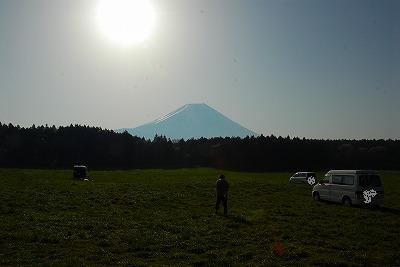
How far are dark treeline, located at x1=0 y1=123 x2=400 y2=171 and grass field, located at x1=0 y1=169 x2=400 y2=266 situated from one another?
114 m

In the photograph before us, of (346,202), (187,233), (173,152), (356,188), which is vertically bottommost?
(187,233)

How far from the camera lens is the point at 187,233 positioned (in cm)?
2053

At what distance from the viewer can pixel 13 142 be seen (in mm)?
154875

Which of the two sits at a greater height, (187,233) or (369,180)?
(369,180)

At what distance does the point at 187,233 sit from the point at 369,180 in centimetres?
1907

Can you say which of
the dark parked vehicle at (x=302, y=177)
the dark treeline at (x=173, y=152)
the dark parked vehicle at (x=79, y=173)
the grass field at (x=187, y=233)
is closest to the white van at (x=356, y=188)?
the grass field at (x=187, y=233)

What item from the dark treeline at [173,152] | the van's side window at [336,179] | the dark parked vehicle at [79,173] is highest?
the dark treeline at [173,152]

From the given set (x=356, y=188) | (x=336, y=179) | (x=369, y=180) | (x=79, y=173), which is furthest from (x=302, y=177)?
(x=79, y=173)

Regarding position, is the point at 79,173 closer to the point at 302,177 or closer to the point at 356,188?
the point at 302,177

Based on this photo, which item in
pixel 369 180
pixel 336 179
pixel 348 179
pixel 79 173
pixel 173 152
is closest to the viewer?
pixel 369 180

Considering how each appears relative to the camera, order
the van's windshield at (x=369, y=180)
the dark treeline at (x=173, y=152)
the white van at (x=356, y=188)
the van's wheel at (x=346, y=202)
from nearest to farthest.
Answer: the white van at (x=356, y=188) → the van's windshield at (x=369, y=180) → the van's wheel at (x=346, y=202) → the dark treeline at (x=173, y=152)

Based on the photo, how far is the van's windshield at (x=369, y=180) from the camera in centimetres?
3391

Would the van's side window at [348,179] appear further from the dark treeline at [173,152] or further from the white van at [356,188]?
the dark treeline at [173,152]

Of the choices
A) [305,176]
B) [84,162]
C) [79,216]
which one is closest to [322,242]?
[79,216]
